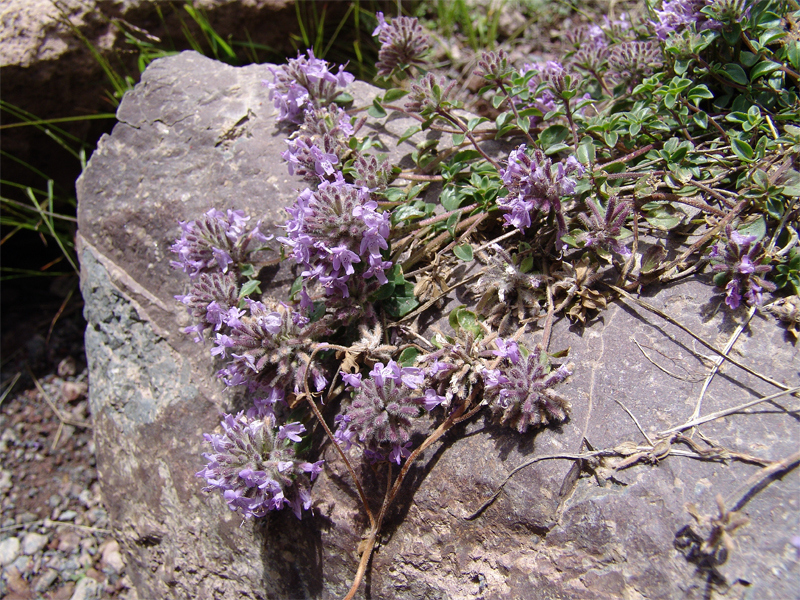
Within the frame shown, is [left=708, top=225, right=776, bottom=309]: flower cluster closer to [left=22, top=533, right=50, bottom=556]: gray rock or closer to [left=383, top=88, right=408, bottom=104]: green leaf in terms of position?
[left=383, top=88, right=408, bottom=104]: green leaf

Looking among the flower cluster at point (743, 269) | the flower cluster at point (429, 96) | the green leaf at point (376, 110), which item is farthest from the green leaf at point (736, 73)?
the green leaf at point (376, 110)

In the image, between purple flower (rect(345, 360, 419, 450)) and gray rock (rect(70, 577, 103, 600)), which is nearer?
purple flower (rect(345, 360, 419, 450))

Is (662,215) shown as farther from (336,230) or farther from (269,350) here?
(269,350)

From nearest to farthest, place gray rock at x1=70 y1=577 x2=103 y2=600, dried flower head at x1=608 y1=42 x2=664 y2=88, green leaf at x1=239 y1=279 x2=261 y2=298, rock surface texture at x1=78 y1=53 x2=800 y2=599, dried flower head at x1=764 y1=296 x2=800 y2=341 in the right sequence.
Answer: rock surface texture at x1=78 y1=53 x2=800 y2=599, dried flower head at x1=764 y1=296 x2=800 y2=341, green leaf at x1=239 y1=279 x2=261 y2=298, dried flower head at x1=608 y1=42 x2=664 y2=88, gray rock at x1=70 y1=577 x2=103 y2=600

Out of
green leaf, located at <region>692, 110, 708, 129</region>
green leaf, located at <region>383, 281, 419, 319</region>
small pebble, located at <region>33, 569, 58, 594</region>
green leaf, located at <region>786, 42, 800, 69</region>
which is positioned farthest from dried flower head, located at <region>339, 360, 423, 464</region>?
small pebble, located at <region>33, 569, 58, 594</region>

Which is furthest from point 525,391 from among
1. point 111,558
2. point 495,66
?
point 111,558

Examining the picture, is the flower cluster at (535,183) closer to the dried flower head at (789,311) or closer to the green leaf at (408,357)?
the green leaf at (408,357)

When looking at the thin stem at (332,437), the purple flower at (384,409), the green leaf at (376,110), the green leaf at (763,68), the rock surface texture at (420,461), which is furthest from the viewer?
the green leaf at (376,110)
